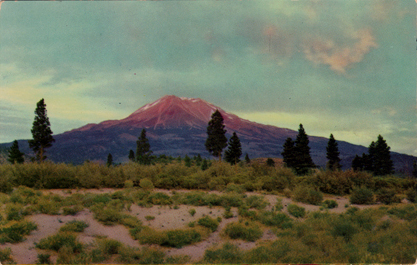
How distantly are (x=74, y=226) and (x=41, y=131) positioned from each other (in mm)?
33621

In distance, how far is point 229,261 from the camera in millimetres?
6723

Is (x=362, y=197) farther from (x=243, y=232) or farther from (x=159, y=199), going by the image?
(x=159, y=199)

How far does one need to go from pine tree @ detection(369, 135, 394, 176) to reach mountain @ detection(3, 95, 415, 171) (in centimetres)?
6891

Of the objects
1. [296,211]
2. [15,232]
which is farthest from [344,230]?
[15,232]

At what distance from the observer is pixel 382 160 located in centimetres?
4341

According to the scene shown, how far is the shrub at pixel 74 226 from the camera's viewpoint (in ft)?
28.5

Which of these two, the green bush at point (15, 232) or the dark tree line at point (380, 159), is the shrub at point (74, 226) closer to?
the green bush at point (15, 232)

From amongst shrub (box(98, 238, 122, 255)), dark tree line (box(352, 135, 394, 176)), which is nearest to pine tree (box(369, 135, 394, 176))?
dark tree line (box(352, 135, 394, 176))

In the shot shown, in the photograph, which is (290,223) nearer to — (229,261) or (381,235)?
(381,235)

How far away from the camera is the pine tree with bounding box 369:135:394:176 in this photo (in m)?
43.1

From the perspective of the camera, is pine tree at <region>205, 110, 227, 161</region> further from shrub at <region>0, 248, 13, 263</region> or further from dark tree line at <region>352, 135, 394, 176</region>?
shrub at <region>0, 248, 13, 263</region>

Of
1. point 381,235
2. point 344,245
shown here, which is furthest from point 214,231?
point 381,235

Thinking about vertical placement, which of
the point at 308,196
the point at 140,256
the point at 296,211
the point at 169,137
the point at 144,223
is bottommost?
the point at 144,223

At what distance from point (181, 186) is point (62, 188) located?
720 cm
